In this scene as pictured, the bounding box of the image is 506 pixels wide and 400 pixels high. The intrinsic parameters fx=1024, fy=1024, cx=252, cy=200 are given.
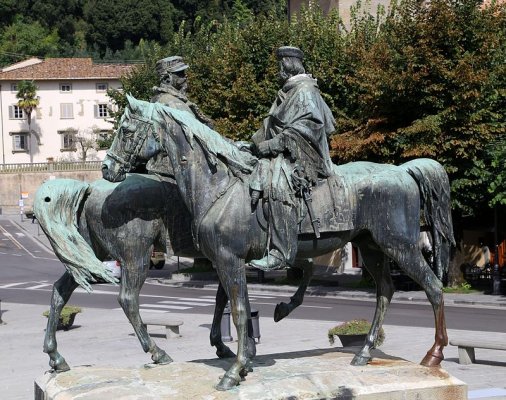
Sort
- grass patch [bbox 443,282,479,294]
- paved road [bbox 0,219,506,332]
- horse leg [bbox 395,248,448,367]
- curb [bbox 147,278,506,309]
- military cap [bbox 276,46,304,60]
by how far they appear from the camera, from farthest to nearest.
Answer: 1. grass patch [bbox 443,282,479,294]
2. curb [bbox 147,278,506,309]
3. paved road [bbox 0,219,506,332]
4. horse leg [bbox 395,248,448,367]
5. military cap [bbox 276,46,304,60]

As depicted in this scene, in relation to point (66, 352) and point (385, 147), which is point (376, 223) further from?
point (385, 147)

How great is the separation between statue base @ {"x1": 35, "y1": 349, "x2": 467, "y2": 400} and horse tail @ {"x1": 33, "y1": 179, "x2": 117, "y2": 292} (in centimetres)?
108

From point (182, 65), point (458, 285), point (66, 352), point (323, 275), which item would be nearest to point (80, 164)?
point (323, 275)

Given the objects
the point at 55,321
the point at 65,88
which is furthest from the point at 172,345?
the point at 65,88

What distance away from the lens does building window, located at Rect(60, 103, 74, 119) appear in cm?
9469

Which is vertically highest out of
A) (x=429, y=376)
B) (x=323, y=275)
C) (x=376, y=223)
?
(x=376, y=223)

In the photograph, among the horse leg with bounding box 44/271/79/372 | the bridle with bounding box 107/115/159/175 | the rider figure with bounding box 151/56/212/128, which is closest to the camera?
the bridle with bounding box 107/115/159/175

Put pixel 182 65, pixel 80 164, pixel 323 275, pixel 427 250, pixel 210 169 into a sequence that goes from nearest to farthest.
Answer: pixel 210 169 → pixel 182 65 → pixel 427 250 → pixel 323 275 → pixel 80 164

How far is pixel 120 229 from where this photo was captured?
11.5 meters

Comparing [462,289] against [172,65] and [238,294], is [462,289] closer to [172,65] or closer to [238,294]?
[172,65]

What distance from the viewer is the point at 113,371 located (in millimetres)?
11516

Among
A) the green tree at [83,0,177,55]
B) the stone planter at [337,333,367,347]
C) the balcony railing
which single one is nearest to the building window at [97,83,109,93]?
the balcony railing

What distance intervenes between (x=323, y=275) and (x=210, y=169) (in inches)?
1192

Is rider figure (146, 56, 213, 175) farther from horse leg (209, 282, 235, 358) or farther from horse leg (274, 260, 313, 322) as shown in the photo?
horse leg (274, 260, 313, 322)
